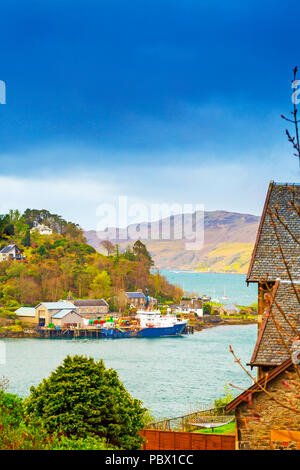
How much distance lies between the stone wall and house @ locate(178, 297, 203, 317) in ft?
281

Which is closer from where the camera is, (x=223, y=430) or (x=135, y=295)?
(x=223, y=430)

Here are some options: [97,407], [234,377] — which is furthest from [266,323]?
[234,377]

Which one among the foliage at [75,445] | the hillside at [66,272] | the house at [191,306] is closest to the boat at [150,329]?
the hillside at [66,272]

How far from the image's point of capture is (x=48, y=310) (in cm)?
8525

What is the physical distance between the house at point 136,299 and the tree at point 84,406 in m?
85.9

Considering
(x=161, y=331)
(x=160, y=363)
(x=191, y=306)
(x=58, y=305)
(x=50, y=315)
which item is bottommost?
(x=160, y=363)

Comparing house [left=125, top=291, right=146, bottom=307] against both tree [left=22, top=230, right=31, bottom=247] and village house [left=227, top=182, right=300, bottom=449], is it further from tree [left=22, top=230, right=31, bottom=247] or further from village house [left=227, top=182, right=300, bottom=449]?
village house [left=227, top=182, right=300, bottom=449]

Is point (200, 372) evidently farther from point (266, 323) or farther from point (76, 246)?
point (76, 246)

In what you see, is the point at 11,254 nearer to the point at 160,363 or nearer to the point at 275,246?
the point at 160,363

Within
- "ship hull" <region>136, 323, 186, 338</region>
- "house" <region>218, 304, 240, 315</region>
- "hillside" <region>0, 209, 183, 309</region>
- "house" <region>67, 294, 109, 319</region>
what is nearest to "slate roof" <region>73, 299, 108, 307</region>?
"house" <region>67, 294, 109, 319</region>

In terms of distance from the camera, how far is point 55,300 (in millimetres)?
95312

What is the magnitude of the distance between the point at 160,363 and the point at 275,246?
44184 mm

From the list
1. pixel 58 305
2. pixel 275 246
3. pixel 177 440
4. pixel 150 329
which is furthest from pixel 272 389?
pixel 58 305
